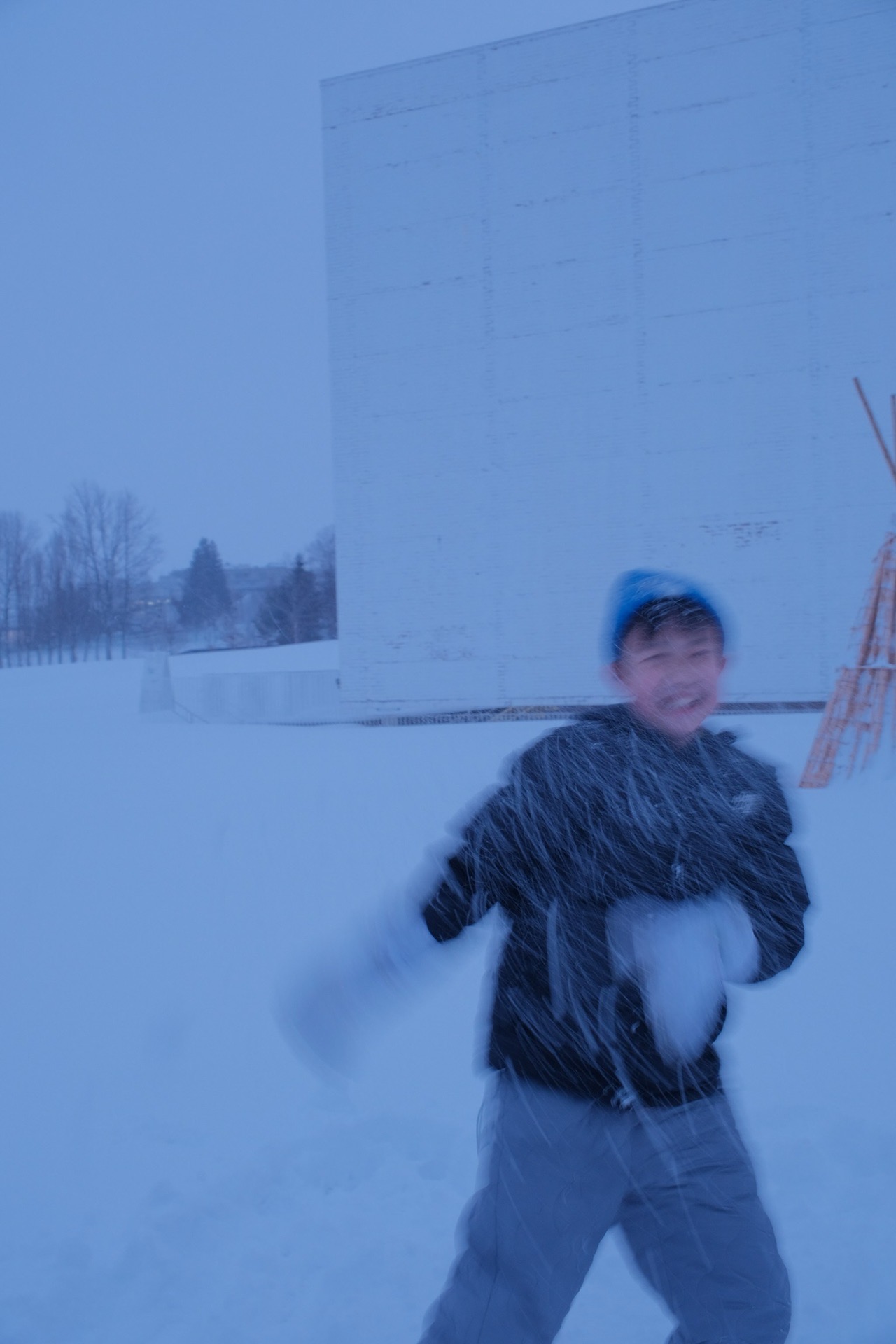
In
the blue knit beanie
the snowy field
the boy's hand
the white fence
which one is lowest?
the snowy field

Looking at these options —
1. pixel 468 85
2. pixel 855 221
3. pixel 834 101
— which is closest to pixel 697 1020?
pixel 855 221

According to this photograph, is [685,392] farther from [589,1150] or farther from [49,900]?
[589,1150]

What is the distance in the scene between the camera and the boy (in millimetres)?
1448

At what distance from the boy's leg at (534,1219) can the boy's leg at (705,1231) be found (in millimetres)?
55

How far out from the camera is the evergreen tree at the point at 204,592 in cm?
6322

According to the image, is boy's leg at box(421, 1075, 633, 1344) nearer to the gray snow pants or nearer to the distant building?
the gray snow pants

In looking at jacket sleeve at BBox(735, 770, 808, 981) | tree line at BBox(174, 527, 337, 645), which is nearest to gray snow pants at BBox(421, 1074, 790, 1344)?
jacket sleeve at BBox(735, 770, 808, 981)

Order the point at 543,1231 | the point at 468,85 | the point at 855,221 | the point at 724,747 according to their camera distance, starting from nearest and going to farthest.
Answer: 1. the point at 543,1231
2. the point at 724,747
3. the point at 855,221
4. the point at 468,85

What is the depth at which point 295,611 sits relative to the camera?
53625 millimetres

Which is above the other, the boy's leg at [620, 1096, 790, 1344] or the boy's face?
the boy's face

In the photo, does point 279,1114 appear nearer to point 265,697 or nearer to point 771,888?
point 771,888

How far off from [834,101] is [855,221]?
1.99 m

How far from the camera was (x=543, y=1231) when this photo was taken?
1.45 meters

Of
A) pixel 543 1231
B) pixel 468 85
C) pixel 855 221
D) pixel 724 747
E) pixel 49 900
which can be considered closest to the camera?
pixel 543 1231
